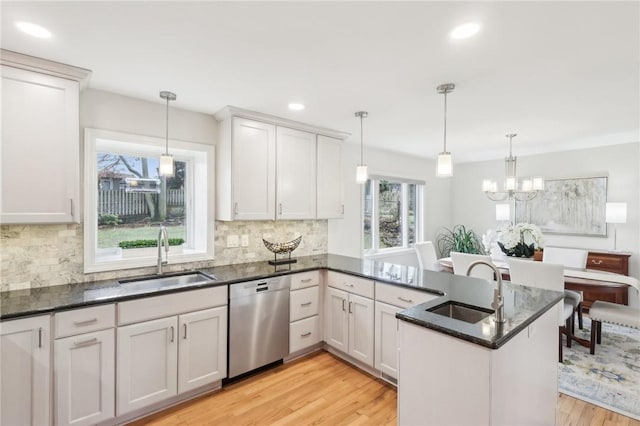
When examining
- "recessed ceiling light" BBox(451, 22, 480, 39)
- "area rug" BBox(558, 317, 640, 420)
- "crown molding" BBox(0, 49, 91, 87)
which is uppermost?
"recessed ceiling light" BBox(451, 22, 480, 39)

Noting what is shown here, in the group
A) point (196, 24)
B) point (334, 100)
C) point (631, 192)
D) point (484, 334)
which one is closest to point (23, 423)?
point (196, 24)

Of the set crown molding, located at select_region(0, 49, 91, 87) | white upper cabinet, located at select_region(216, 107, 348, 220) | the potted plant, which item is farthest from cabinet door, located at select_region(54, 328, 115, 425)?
the potted plant

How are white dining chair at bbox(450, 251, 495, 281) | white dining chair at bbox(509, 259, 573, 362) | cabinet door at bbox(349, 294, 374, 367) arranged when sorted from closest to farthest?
cabinet door at bbox(349, 294, 374, 367)
white dining chair at bbox(509, 259, 573, 362)
white dining chair at bbox(450, 251, 495, 281)

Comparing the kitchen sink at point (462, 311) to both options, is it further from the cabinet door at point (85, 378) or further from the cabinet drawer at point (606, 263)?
the cabinet drawer at point (606, 263)

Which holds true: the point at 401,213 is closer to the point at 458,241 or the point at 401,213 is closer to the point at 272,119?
the point at 458,241

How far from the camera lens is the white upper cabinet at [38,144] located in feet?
6.33

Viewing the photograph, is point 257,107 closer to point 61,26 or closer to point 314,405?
point 61,26

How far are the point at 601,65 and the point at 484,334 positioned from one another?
79.3 inches

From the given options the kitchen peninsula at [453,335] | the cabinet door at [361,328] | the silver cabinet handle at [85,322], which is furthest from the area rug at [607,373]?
the silver cabinet handle at [85,322]

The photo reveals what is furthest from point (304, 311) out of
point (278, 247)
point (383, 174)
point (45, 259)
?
point (383, 174)

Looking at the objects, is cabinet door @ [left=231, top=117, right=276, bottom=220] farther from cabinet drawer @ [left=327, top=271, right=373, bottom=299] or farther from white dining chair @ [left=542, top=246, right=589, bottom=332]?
white dining chair @ [left=542, top=246, right=589, bottom=332]

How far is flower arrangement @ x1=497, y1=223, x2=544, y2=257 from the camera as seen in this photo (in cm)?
367

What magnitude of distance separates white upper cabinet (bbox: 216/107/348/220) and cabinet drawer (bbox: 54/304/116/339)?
4.03 feet

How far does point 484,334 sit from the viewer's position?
55.1 inches
